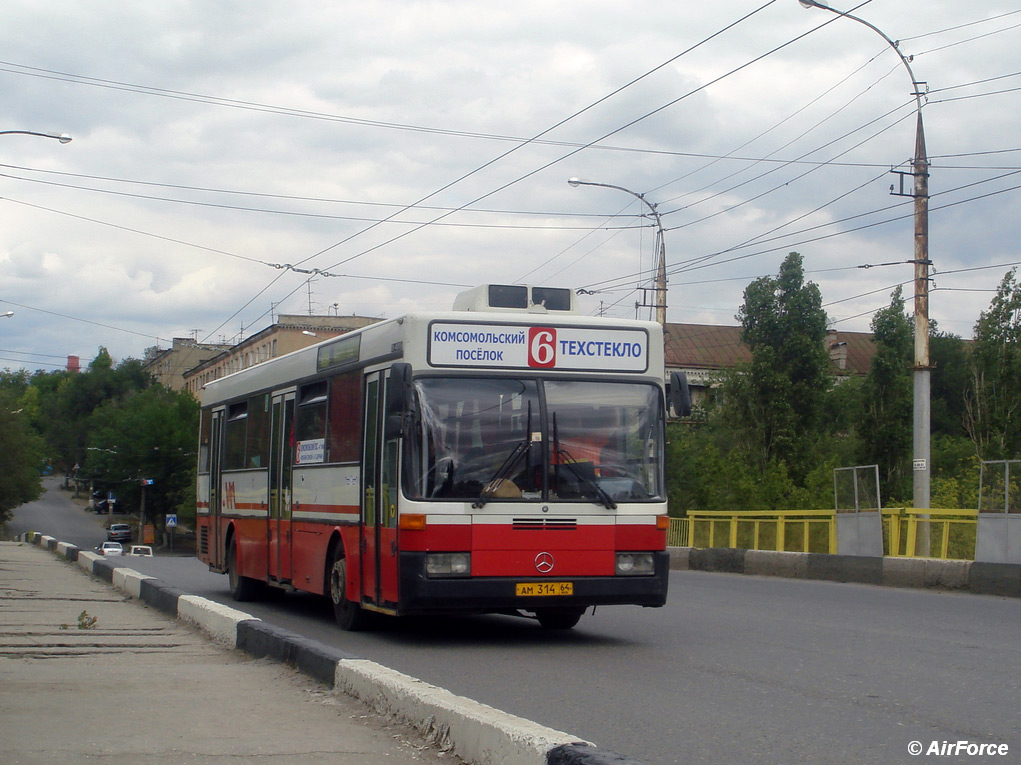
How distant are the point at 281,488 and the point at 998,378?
123ft

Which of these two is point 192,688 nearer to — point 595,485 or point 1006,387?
point 595,485

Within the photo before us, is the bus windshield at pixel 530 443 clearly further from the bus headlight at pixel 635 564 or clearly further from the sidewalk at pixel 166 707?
the sidewalk at pixel 166 707

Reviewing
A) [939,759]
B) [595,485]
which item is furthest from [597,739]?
[595,485]

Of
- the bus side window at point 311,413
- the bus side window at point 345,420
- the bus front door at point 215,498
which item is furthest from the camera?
the bus front door at point 215,498

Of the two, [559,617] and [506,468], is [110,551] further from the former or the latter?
[506,468]

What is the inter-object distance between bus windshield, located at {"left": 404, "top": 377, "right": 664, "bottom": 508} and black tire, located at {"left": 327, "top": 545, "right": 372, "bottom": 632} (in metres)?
1.96

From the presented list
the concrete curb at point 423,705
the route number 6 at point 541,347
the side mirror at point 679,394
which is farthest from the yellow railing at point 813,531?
the concrete curb at point 423,705

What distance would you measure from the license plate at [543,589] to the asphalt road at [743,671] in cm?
48

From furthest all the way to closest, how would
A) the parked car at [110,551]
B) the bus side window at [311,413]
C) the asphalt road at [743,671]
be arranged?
the parked car at [110,551] < the bus side window at [311,413] < the asphalt road at [743,671]

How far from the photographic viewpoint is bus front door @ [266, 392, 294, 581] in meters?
13.6

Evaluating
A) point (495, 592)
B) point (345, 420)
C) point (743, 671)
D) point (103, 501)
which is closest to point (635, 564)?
point (495, 592)

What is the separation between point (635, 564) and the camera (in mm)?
10523

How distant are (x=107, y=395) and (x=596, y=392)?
145 meters

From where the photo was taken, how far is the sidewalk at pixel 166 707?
19.1ft
